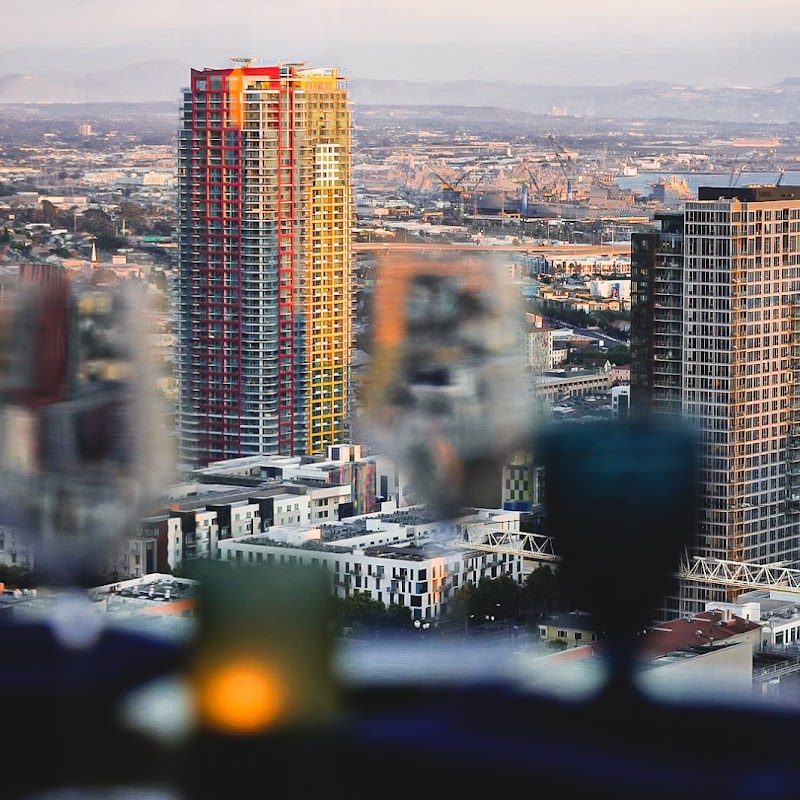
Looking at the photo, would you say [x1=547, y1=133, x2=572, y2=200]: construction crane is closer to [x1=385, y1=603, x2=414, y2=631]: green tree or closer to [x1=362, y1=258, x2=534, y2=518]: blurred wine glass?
[x1=385, y1=603, x2=414, y2=631]: green tree

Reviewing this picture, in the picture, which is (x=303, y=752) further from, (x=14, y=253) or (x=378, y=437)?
(x=14, y=253)

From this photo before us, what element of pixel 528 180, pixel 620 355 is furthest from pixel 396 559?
pixel 528 180

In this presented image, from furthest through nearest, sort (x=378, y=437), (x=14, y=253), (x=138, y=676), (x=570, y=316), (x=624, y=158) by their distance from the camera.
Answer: (x=624, y=158), (x=570, y=316), (x=14, y=253), (x=378, y=437), (x=138, y=676)

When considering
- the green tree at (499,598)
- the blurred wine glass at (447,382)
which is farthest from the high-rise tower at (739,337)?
the blurred wine glass at (447,382)

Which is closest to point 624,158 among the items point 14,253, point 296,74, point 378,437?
point 296,74

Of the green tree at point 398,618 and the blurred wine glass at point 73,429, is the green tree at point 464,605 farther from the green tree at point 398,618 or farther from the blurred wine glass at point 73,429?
the blurred wine glass at point 73,429

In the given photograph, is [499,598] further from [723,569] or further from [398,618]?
[723,569]
